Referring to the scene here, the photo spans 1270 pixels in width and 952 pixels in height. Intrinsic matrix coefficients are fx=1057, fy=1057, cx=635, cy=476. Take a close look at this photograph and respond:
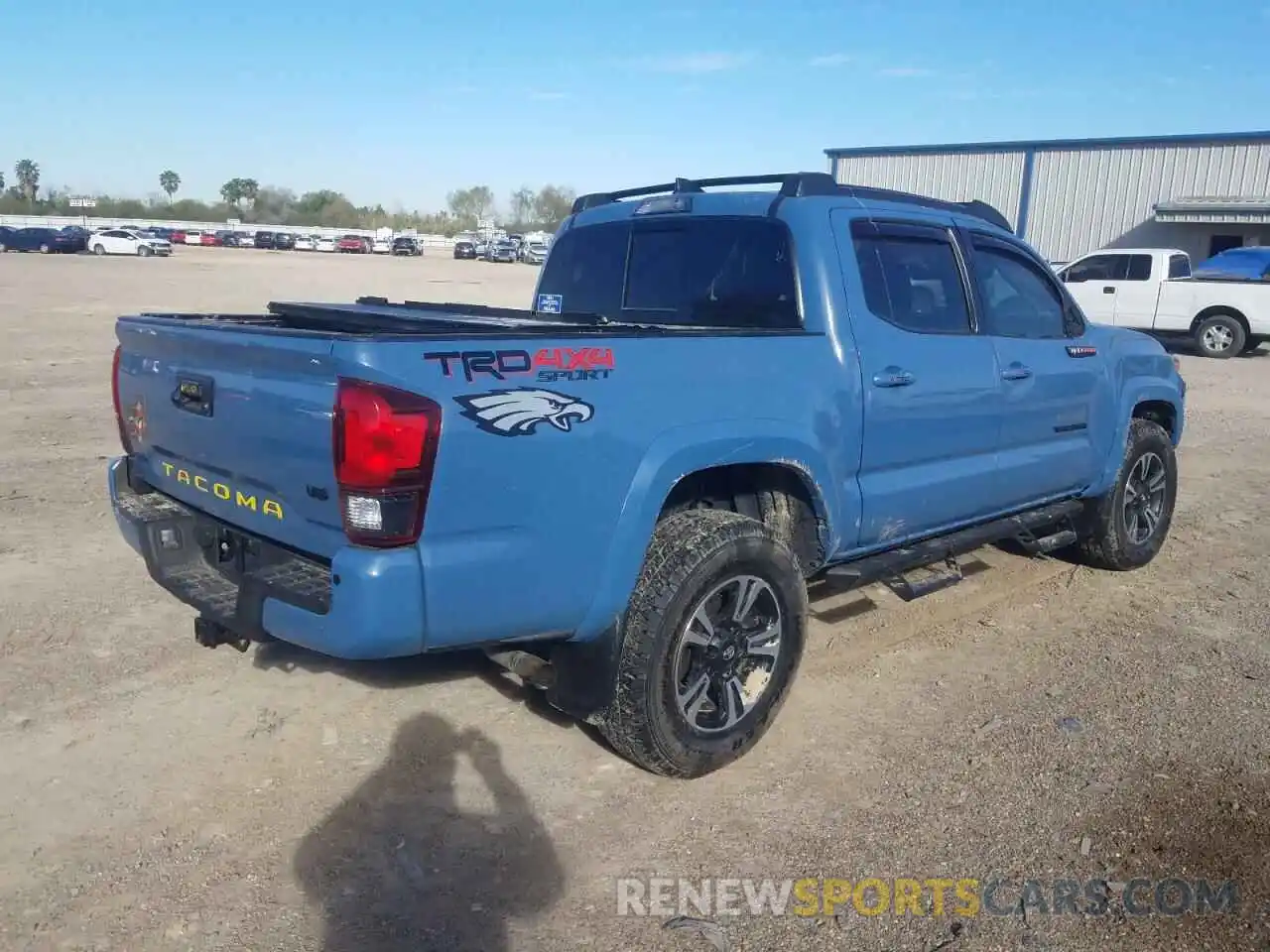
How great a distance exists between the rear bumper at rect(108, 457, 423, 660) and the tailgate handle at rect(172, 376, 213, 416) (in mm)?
384

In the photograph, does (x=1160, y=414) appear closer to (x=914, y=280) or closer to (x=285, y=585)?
(x=914, y=280)

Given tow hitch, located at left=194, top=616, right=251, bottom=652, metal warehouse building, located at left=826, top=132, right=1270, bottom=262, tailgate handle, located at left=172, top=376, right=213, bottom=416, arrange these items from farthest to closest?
metal warehouse building, located at left=826, top=132, right=1270, bottom=262
tow hitch, located at left=194, top=616, right=251, bottom=652
tailgate handle, located at left=172, top=376, right=213, bottom=416

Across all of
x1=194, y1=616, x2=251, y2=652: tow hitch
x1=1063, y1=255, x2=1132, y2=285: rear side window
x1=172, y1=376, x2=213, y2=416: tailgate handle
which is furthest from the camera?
x1=1063, y1=255, x2=1132, y2=285: rear side window

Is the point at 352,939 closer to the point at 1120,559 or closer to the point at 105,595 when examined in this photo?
the point at 105,595

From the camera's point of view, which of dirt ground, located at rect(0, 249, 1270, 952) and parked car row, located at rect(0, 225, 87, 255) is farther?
parked car row, located at rect(0, 225, 87, 255)

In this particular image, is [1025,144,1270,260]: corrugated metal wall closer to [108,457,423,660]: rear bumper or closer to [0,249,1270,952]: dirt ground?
[0,249,1270,952]: dirt ground

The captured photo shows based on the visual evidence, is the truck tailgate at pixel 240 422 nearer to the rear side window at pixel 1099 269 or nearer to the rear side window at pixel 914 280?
the rear side window at pixel 914 280

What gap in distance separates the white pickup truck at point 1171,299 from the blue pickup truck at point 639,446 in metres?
15.3

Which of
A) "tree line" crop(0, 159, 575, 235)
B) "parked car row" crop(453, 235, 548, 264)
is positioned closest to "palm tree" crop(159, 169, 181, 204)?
"tree line" crop(0, 159, 575, 235)

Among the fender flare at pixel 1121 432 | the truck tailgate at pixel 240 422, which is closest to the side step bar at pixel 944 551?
the fender flare at pixel 1121 432

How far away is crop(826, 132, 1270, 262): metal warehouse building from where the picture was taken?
2988 centimetres

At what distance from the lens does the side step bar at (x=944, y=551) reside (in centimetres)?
433

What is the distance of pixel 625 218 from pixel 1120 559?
351cm

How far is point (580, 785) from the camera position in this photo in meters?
3.62
